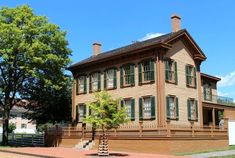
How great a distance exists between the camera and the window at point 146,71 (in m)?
31.2

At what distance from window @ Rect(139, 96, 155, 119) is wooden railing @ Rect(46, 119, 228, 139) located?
2.33 ft

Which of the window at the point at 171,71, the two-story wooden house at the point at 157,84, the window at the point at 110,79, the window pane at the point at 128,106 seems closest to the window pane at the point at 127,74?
the two-story wooden house at the point at 157,84

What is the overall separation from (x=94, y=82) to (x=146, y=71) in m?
7.28

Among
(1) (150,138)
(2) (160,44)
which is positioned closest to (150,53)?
(2) (160,44)

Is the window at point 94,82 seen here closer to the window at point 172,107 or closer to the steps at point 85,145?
the steps at point 85,145

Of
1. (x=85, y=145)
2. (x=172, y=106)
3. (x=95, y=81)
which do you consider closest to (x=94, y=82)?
(x=95, y=81)

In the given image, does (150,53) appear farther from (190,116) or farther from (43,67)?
(43,67)

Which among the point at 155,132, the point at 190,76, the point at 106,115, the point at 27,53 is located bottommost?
the point at 155,132

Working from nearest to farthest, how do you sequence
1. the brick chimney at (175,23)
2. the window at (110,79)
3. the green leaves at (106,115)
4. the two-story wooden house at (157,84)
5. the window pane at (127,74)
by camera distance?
the green leaves at (106,115) → the two-story wooden house at (157,84) → the window pane at (127,74) → the brick chimney at (175,23) → the window at (110,79)

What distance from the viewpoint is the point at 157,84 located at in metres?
30.5

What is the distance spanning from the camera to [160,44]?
30.3 metres

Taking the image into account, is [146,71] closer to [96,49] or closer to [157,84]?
[157,84]

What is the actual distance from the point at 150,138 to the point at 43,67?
13926 millimetres

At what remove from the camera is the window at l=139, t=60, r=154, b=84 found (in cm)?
3122
